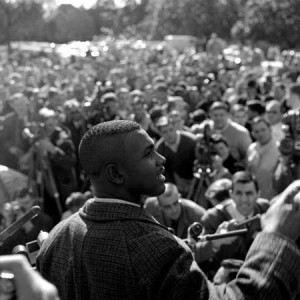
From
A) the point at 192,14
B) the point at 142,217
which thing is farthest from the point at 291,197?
the point at 192,14

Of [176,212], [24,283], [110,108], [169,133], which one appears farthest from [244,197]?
[110,108]

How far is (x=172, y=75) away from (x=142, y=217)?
10028 millimetres

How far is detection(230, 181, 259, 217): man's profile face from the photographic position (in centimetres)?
400

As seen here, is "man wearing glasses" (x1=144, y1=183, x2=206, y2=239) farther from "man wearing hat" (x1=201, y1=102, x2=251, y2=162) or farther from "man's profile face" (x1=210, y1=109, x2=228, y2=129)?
"man's profile face" (x1=210, y1=109, x2=228, y2=129)

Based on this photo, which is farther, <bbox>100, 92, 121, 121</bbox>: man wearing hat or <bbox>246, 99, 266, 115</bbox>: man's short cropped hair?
<bbox>100, 92, 121, 121</bbox>: man wearing hat

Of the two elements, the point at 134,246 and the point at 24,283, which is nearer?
the point at 24,283

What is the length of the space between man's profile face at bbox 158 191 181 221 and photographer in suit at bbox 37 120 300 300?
7.80 feet

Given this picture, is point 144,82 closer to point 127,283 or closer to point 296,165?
point 296,165

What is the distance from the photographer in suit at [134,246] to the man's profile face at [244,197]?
7.44 feet

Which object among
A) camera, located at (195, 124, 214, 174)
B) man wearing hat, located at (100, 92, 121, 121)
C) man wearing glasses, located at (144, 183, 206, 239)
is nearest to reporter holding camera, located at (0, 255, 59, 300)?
man wearing glasses, located at (144, 183, 206, 239)

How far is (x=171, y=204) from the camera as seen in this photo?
425 cm

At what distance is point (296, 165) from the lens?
468 centimetres

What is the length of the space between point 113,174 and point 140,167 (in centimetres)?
A: 8

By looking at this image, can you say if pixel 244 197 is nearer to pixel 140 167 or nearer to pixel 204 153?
pixel 204 153
